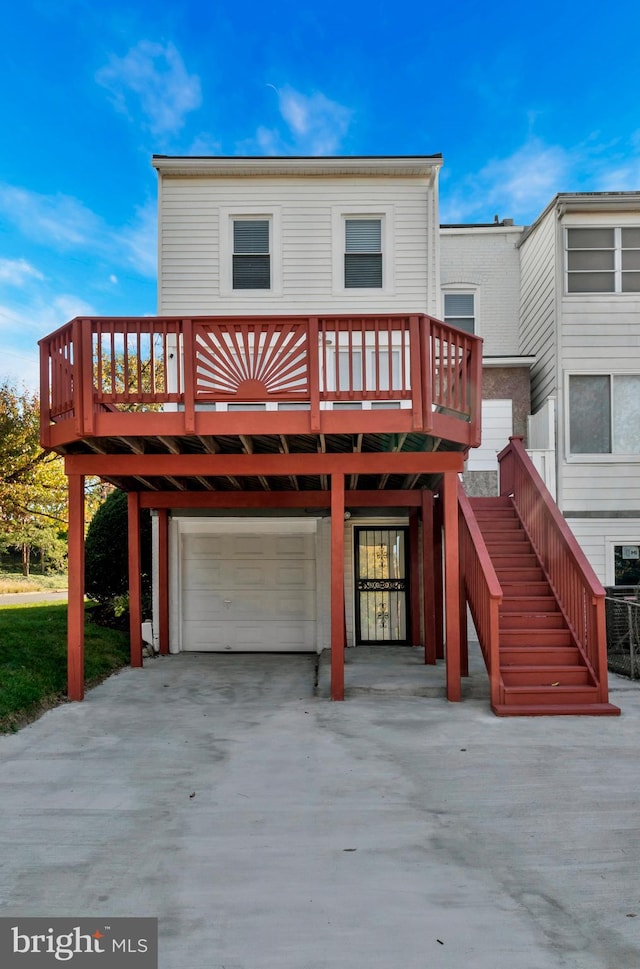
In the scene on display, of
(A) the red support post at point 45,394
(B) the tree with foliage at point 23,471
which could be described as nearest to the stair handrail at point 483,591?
(A) the red support post at point 45,394

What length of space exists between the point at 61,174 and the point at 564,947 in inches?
1097

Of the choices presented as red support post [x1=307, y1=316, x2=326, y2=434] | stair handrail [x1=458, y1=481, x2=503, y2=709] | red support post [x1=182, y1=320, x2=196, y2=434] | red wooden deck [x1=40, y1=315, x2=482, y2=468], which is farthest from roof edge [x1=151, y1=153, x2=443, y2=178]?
stair handrail [x1=458, y1=481, x2=503, y2=709]

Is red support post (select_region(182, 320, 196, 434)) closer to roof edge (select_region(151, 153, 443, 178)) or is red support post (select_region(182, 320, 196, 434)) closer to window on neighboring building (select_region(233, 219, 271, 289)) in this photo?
window on neighboring building (select_region(233, 219, 271, 289))

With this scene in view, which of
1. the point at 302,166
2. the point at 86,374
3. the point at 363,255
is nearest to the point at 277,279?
the point at 363,255

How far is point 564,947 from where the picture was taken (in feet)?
8.59

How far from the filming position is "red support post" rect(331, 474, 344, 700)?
6652 mm

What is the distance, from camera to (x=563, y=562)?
278 inches

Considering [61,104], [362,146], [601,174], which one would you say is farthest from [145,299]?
[601,174]

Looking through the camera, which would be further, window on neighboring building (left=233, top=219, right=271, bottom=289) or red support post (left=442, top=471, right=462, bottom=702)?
window on neighboring building (left=233, top=219, right=271, bottom=289)

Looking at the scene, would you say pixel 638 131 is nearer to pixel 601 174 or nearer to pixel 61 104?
pixel 601 174

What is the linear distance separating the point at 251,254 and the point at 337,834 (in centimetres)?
903

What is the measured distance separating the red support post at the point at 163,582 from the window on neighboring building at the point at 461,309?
23.1ft

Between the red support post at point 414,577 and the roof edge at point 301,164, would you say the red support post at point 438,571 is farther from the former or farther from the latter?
the roof edge at point 301,164

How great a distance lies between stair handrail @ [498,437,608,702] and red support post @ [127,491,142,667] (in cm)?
547
